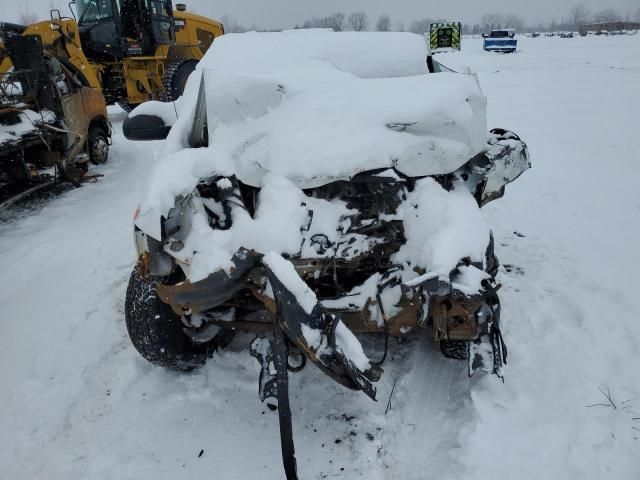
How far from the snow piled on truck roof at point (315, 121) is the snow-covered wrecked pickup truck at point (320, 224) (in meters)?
0.01

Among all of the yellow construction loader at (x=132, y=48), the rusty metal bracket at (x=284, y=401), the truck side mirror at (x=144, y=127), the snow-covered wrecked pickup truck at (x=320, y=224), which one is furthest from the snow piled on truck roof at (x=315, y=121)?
the yellow construction loader at (x=132, y=48)

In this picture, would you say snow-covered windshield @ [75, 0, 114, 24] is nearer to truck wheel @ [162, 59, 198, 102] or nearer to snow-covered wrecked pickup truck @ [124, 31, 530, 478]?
truck wheel @ [162, 59, 198, 102]

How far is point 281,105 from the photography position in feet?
9.85

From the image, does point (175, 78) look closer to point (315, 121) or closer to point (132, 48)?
point (132, 48)

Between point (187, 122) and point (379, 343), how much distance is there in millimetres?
1952

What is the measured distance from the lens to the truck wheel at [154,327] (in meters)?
2.70

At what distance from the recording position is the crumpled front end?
2074 mm

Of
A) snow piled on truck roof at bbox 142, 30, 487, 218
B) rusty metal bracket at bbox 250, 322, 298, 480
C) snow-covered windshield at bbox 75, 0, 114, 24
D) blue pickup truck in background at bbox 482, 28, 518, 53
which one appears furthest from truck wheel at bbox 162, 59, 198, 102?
blue pickup truck in background at bbox 482, 28, 518, 53

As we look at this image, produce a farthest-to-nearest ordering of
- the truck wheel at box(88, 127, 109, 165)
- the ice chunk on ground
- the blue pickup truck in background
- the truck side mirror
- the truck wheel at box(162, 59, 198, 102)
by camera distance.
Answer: the blue pickup truck in background, the truck wheel at box(162, 59, 198, 102), the truck wheel at box(88, 127, 109, 165), the truck side mirror, the ice chunk on ground

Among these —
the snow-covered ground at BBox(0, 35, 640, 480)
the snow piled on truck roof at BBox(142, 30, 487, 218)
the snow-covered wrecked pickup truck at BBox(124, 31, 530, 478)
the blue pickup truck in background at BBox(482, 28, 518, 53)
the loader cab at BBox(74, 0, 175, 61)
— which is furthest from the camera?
the blue pickup truck in background at BBox(482, 28, 518, 53)

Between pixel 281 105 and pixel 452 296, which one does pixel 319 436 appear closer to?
pixel 452 296

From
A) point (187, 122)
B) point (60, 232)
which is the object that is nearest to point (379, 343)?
point (187, 122)

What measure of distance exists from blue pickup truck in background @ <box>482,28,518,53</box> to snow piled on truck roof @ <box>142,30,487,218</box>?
101 feet

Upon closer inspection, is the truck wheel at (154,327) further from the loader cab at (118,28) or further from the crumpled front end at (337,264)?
the loader cab at (118,28)
